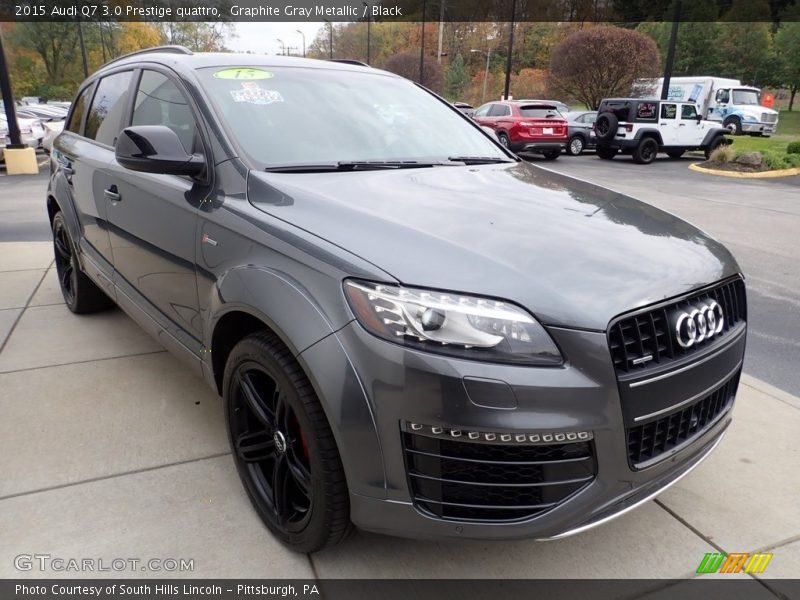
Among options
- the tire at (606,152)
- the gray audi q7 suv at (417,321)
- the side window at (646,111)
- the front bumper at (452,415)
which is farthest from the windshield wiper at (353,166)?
the tire at (606,152)

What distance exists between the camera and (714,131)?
65.9 feet

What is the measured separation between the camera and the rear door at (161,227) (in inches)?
104

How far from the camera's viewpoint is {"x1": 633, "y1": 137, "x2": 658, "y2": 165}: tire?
1870 centimetres

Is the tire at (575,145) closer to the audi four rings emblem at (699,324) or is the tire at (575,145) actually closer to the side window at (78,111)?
the side window at (78,111)

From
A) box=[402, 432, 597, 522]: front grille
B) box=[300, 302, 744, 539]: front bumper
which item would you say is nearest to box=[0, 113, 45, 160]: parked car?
box=[300, 302, 744, 539]: front bumper

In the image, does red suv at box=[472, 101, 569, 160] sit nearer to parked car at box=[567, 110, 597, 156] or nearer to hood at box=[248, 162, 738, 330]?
parked car at box=[567, 110, 597, 156]

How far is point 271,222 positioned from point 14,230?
298 inches

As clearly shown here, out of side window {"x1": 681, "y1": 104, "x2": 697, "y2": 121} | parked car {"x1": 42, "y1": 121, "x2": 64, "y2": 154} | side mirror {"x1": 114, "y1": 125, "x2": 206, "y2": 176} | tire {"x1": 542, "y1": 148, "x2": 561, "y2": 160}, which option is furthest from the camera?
side window {"x1": 681, "y1": 104, "x2": 697, "y2": 121}

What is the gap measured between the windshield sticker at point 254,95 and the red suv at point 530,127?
1540cm

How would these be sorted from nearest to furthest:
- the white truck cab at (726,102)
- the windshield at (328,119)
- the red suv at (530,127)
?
the windshield at (328,119) < the red suv at (530,127) < the white truck cab at (726,102)

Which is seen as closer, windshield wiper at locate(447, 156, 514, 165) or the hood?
the hood

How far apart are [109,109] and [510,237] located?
300cm

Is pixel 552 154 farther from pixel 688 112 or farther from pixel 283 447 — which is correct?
pixel 283 447

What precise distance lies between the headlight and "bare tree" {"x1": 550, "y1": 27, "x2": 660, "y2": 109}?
32009 mm
